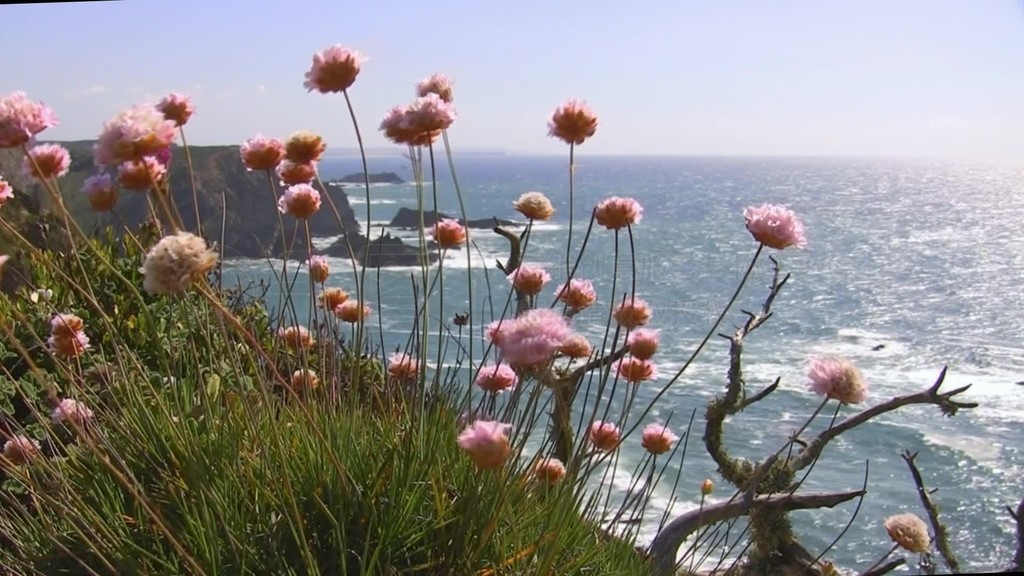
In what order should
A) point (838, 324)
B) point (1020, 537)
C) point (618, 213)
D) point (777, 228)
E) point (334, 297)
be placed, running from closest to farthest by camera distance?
1. point (777, 228)
2. point (618, 213)
3. point (334, 297)
4. point (1020, 537)
5. point (838, 324)

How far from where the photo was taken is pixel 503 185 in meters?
42.1

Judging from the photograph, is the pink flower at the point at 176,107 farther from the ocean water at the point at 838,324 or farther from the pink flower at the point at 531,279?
the pink flower at the point at 531,279

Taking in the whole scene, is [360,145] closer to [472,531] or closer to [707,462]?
[472,531]

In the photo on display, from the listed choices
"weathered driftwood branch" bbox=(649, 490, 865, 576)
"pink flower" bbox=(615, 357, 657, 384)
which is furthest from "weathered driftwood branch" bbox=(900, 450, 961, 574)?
"pink flower" bbox=(615, 357, 657, 384)

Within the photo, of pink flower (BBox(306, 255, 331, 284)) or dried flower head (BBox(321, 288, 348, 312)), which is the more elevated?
pink flower (BBox(306, 255, 331, 284))

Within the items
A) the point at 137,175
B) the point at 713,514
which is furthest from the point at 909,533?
the point at 137,175

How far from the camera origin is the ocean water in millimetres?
7117

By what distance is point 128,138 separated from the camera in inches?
32.1

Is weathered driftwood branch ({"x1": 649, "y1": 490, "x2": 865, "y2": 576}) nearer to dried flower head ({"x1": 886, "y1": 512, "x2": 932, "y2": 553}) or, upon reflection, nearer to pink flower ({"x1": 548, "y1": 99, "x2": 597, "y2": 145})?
dried flower head ({"x1": 886, "y1": 512, "x2": 932, "y2": 553})

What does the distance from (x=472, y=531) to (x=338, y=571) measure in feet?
0.46

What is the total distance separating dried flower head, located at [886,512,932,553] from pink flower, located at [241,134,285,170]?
927 mm

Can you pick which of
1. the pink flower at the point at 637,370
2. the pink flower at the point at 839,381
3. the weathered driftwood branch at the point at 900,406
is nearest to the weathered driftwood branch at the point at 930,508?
the weathered driftwood branch at the point at 900,406

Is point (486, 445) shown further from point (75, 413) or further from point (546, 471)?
point (75, 413)

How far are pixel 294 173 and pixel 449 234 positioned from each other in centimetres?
23
